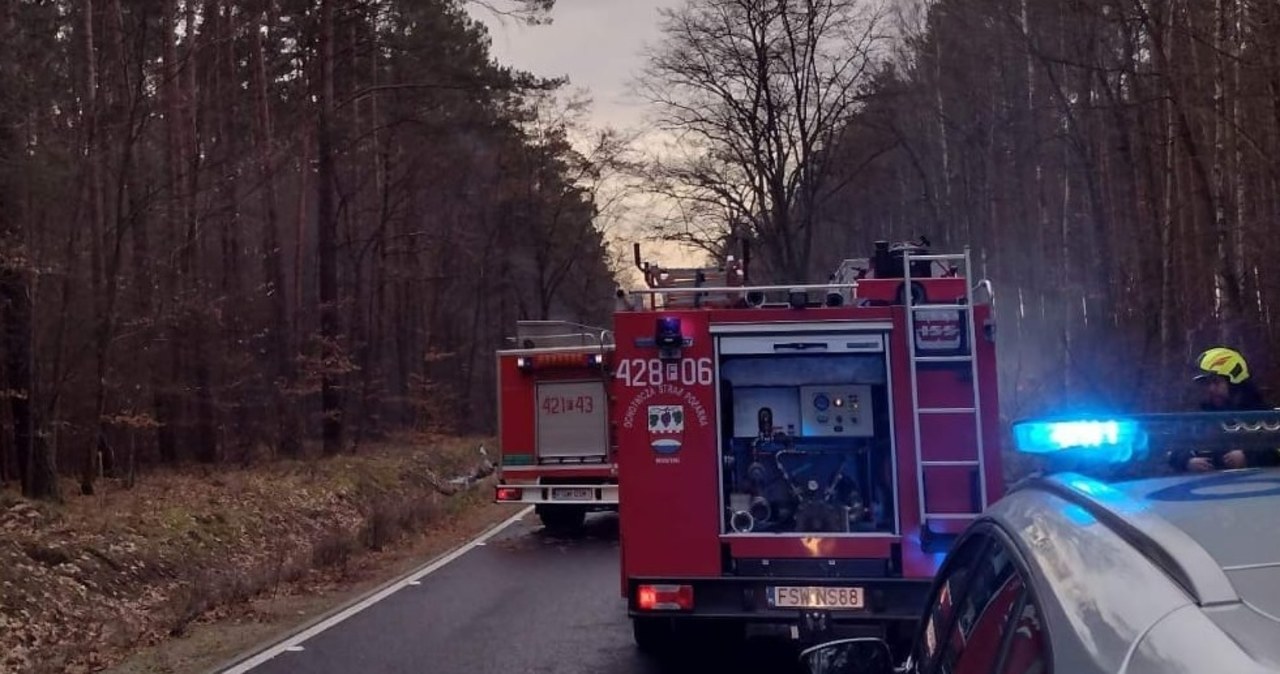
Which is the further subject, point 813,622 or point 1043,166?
point 1043,166

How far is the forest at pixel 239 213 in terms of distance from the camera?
19750 mm

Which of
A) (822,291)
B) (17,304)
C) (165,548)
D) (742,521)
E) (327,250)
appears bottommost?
(165,548)

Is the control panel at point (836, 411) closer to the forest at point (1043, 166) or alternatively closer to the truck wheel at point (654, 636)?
the truck wheel at point (654, 636)

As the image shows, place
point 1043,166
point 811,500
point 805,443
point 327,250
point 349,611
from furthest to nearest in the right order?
point 1043,166, point 327,250, point 349,611, point 805,443, point 811,500

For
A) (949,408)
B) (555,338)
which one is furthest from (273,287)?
(949,408)

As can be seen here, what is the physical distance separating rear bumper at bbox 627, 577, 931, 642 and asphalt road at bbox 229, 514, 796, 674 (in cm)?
115

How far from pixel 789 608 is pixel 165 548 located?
970 centimetres

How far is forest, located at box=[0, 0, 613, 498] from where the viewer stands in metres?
19.8

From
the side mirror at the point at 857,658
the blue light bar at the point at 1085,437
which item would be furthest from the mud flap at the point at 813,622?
the blue light bar at the point at 1085,437

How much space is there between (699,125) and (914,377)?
26.9 m

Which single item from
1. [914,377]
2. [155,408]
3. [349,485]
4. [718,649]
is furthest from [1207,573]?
[155,408]

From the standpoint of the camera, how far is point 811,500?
29.6ft

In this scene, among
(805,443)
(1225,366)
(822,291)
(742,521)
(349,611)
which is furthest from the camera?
(349,611)

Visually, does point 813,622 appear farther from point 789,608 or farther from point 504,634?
point 504,634
